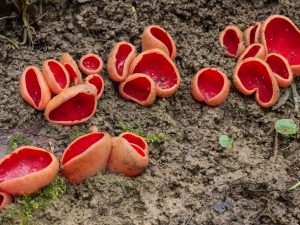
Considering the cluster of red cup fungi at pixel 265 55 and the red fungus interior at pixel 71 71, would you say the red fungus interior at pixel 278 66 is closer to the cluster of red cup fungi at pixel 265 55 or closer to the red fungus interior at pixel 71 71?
the cluster of red cup fungi at pixel 265 55

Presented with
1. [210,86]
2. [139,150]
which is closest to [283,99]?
[210,86]

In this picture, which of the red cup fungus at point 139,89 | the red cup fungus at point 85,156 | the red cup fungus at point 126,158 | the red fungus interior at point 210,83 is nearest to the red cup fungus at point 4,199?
the red cup fungus at point 85,156

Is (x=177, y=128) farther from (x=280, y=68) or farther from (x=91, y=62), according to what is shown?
(x=280, y=68)

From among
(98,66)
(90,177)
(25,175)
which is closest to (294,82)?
(98,66)

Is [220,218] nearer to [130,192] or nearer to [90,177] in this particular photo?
[130,192]

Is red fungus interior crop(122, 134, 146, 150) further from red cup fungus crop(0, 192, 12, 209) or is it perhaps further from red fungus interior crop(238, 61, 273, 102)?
red fungus interior crop(238, 61, 273, 102)

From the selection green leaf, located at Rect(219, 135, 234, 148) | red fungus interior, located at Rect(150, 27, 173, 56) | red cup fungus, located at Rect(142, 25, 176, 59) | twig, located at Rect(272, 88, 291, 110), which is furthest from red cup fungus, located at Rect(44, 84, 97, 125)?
twig, located at Rect(272, 88, 291, 110)

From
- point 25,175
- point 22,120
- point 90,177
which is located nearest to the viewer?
point 25,175
